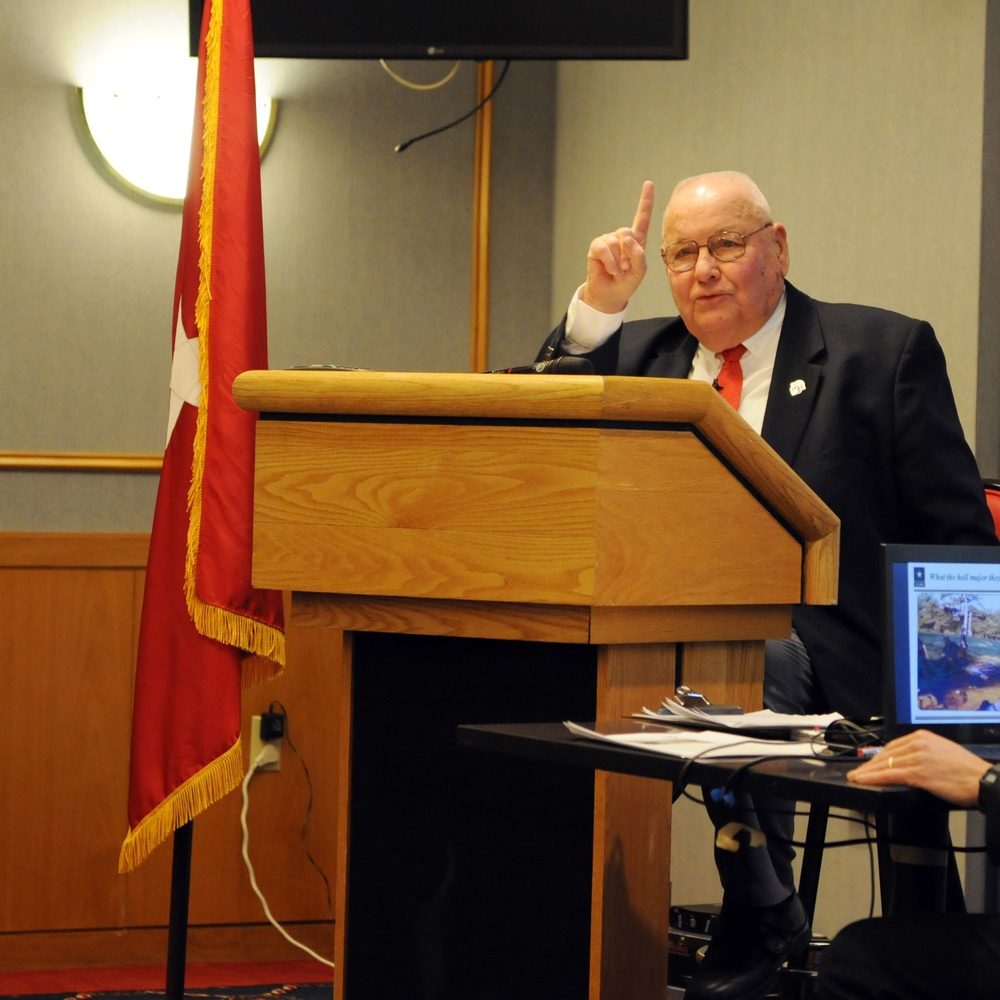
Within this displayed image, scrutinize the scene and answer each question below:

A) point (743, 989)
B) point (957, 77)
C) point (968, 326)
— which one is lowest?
point (743, 989)

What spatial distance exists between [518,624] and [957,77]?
159cm

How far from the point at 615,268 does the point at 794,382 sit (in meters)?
0.42

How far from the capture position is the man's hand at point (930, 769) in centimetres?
117

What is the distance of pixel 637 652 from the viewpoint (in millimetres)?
1604

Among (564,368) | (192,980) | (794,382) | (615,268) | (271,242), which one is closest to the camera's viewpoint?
(564,368)

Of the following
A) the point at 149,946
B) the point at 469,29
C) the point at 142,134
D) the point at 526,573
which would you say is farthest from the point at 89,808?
the point at 526,573

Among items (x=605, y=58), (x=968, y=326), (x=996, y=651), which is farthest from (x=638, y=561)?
(x=605, y=58)

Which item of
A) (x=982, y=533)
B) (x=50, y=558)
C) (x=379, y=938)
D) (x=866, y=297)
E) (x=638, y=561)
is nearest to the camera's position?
(x=638, y=561)

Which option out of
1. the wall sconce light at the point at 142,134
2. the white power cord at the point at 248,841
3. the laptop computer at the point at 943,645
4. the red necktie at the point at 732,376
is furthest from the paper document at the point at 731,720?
the wall sconce light at the point at 142,134

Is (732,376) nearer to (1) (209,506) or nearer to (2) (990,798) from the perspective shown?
(1) (209,506)

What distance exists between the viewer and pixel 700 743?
1.30m

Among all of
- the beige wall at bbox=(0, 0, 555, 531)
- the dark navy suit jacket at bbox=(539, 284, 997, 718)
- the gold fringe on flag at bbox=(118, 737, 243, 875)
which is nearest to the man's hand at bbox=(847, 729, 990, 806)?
the dark navy suit jacket at bbox=(539, 284, 997, 718)

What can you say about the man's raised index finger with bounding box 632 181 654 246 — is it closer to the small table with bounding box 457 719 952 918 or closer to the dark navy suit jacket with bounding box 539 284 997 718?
the dark navy suit jacket with bounding box 539 284 997 718

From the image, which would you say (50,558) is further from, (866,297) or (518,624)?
(518,624)
